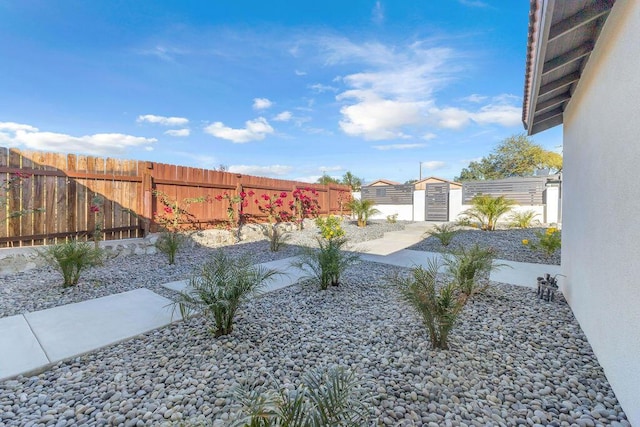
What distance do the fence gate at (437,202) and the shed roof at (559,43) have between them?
Answer: 10722 mm

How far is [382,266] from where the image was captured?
4.91 meters

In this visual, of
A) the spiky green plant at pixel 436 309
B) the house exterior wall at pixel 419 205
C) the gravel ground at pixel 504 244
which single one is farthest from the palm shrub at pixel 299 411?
the house exterior wall at pixel 419 205

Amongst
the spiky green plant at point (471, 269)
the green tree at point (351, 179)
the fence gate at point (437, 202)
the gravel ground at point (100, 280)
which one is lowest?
the gravel ground at point (100, 280)

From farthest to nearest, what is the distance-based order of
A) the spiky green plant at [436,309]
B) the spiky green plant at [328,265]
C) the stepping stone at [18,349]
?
1. the spiky green plant at [328,265]
2. the spiky green plant at [436,309]
3. the stepping stone at [18,349]

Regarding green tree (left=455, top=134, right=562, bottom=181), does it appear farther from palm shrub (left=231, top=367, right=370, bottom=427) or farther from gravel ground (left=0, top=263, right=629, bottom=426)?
palm shrub (left=231, top=367, right=370, bottom=427)

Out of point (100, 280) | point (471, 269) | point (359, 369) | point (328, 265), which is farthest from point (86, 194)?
point (471, 269)

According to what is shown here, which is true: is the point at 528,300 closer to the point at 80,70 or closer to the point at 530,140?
the point at 80,70

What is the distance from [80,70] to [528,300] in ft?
29.9

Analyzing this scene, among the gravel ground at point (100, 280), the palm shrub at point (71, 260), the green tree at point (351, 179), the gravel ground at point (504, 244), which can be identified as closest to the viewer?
the gravel ground at point (100, 280)

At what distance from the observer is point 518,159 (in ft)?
80.3

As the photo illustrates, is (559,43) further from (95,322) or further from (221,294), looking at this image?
(95,322)

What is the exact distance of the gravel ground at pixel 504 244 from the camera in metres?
5.39

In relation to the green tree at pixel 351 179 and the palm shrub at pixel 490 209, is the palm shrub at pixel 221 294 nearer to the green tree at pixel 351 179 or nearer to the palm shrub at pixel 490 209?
the palm shrub at pixel 490 209

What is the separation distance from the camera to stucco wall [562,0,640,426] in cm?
140
